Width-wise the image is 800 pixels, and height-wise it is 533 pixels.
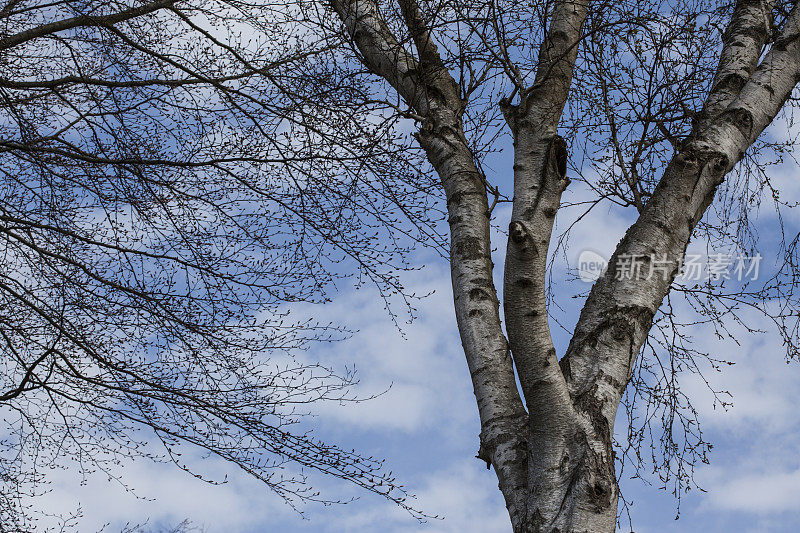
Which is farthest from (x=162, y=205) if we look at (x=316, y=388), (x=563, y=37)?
(x=563, y=37)

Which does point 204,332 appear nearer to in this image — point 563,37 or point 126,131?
point 126,131

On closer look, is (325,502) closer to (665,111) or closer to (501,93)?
(501,93)

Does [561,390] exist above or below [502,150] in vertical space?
below

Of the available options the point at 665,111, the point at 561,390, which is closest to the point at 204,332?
the point at 561,390

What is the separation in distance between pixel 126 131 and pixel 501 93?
3121 millimetres

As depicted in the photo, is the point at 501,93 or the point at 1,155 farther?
the point at 1,155

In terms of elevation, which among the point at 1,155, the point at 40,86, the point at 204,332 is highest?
the point at 40,86

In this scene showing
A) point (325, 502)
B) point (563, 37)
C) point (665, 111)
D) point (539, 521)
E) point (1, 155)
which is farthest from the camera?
point (1, 155)

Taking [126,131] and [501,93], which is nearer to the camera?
[501,93]

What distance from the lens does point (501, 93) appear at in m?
4.07

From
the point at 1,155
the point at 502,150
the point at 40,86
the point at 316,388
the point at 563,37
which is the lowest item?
the point at 316,388

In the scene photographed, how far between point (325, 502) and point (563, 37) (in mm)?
3387

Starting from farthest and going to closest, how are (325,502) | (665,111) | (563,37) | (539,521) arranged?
(325,502), (563,37), (665,111), (539,521)

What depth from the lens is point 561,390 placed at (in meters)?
2.97
